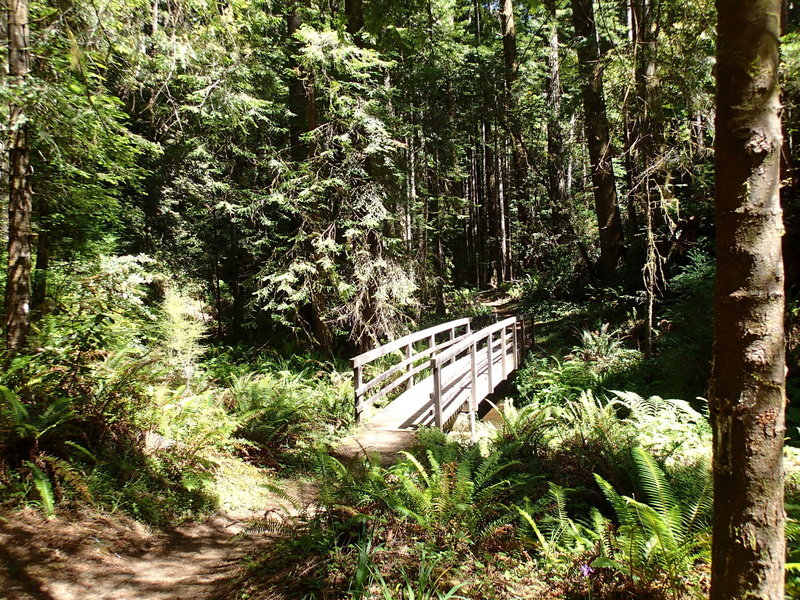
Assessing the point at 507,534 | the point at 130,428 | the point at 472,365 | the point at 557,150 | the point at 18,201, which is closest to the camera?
the point at 507,534

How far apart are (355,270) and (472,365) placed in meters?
4.05

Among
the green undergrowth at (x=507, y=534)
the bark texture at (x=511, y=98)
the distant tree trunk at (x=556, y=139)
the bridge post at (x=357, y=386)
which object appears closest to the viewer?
the green undergrowth at (x=507, y=534)

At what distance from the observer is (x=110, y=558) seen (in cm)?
379

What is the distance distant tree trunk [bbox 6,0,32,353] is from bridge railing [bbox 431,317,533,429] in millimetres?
4915

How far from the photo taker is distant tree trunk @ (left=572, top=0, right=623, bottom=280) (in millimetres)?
11953

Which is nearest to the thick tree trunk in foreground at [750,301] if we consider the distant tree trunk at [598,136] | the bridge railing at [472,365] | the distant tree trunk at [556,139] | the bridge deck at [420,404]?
the bridge railing at [472,365]

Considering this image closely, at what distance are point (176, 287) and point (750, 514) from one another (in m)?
14.9

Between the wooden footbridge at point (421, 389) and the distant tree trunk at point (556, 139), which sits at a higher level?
the distant tree trunk at point (556, 139)

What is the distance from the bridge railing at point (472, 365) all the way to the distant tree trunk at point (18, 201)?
491 centimetres

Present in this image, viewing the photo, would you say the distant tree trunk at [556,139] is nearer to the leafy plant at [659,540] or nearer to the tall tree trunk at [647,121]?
the tall tree trunk at [647,121]

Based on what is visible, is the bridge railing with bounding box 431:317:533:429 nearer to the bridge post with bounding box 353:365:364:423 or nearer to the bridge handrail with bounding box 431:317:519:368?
the bridge handrail with bounding box 431:317:519:368

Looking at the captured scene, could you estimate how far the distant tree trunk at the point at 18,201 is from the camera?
4727mm

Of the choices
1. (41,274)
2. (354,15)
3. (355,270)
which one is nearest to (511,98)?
(354,15)

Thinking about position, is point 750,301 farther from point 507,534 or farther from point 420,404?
point 420,404
